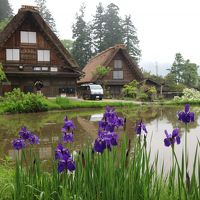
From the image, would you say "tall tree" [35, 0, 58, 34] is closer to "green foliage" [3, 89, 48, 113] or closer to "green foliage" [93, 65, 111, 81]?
"green foliage" [93, 65, 111, 81]

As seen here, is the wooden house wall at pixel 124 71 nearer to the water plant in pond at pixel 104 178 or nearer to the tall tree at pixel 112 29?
the tall tree at pixel 112 29

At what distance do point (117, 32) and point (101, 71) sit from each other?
17.9 meters

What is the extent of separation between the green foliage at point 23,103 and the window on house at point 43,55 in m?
8.33

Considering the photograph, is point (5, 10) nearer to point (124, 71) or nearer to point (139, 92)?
point (124, 71)

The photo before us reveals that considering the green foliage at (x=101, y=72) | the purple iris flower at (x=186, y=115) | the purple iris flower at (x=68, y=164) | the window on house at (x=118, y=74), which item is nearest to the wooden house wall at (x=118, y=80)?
the window on house at (x=118, y=74)

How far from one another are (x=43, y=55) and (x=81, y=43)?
776 inches

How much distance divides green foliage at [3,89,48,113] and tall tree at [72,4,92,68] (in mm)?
27954

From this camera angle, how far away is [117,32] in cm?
5338

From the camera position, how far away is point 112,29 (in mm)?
53781

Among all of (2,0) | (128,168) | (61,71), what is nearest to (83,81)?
(61,71)

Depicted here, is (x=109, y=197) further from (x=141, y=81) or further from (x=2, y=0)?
(x=2, y=0)

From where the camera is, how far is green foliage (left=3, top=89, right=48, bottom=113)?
21.1 metres

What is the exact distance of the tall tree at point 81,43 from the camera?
49.2m

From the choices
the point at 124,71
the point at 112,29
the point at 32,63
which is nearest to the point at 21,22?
the point at 32,63
